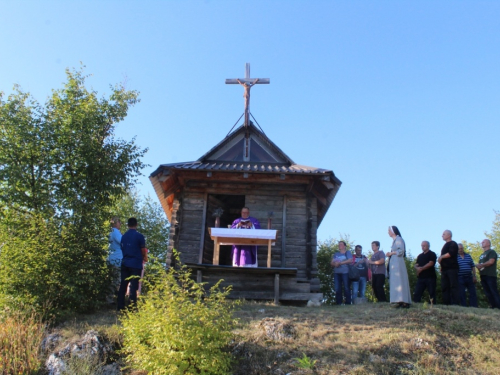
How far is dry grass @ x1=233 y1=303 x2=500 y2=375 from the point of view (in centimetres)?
672

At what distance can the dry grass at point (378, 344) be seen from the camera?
6.72 m

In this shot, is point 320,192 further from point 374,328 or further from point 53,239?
point 53,239

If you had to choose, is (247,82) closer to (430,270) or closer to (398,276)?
(430,270)

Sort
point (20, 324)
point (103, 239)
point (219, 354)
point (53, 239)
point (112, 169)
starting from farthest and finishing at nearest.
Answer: point (112, 169)
point (103, 239)
point (53, 239)
point (20, 324)
point (219, 354)

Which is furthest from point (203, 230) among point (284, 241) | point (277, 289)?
point (277, 289)

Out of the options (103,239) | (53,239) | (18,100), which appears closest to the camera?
(53,239)

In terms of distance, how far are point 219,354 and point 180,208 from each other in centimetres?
708

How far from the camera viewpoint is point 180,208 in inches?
514

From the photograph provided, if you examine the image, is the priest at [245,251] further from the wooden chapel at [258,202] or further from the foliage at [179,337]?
the foliage at [179,337]

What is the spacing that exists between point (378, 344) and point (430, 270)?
4480 millimetres

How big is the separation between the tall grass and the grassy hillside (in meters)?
0.51

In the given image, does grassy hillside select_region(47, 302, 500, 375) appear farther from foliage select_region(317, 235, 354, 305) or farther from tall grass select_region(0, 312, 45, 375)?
foliage select_region(317, 235, 354, 305)

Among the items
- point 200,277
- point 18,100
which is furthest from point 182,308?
point 18,100

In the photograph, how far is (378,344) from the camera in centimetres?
733
